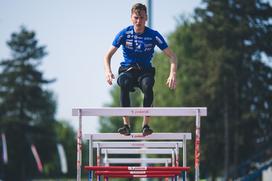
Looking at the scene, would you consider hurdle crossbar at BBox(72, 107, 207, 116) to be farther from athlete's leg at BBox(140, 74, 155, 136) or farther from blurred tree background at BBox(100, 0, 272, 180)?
blurred tree background at BBox(100, 0, 272, 180)

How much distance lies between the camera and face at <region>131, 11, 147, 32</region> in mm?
10289

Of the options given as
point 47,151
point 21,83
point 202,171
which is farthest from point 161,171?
point 47,151

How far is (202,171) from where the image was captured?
59.0 m

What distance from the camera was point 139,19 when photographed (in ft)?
33.8

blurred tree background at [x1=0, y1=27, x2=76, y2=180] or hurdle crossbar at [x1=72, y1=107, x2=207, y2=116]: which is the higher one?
blurred tree background at [x1=0, y1=27, x2=76, y2=180]

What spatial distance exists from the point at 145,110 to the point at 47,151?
74720 mm

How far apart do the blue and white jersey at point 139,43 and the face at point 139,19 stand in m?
0.16

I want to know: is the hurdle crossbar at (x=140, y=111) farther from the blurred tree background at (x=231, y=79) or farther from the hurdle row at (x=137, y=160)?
the blurred tree background at (x=231, y=79)

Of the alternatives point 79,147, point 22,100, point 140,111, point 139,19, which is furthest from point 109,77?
point 22,100

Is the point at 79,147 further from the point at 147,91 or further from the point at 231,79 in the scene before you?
the point at 231,79

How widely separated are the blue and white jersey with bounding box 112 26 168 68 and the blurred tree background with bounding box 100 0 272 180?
1576 inches

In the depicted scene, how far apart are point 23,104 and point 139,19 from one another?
67964 millimetres

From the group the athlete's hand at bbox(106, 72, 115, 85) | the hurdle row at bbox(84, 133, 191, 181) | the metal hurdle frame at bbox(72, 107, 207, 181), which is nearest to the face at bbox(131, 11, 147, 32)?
the athlete's hand at bbox(106, 72, 115, 85)

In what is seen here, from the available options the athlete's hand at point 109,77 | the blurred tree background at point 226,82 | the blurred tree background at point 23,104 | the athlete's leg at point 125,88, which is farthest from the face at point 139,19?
the blurred tree background at point 23,104
